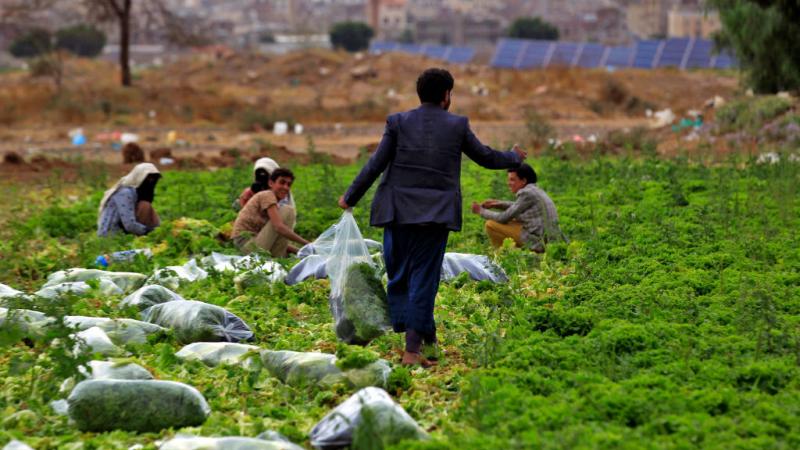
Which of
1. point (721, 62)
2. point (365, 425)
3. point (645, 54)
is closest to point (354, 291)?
point (365, 425)

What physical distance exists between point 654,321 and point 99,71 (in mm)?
51135

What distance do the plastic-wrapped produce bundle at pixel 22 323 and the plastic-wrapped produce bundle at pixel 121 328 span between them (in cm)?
17

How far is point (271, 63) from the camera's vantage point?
5312 cm

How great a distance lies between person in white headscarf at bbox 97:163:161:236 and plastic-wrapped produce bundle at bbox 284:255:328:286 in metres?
2.35

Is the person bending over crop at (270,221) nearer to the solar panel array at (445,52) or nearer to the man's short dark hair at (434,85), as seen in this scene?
the man's short dark hair at (434,85)

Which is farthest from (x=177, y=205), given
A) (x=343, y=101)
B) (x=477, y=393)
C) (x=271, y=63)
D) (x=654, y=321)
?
(x=271, y=63)

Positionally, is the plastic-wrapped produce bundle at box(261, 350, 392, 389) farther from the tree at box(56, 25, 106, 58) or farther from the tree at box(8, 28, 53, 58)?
the tree at box(56, 25, 106, 58)

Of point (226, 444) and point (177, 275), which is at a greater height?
point (226, 444)

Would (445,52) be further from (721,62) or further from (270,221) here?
(270,221)

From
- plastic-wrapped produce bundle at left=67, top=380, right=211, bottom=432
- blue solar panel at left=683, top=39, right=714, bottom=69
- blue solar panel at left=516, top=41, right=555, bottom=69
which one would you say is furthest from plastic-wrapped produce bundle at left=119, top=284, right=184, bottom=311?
blue solar panel at left=683, top=39, right=714, bottom=69

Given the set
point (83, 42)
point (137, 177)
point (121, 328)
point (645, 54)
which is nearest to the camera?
point (121, 328)

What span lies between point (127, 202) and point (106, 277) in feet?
7.30

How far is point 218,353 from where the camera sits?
6625 mm

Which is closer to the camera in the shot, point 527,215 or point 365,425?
point 365,425
